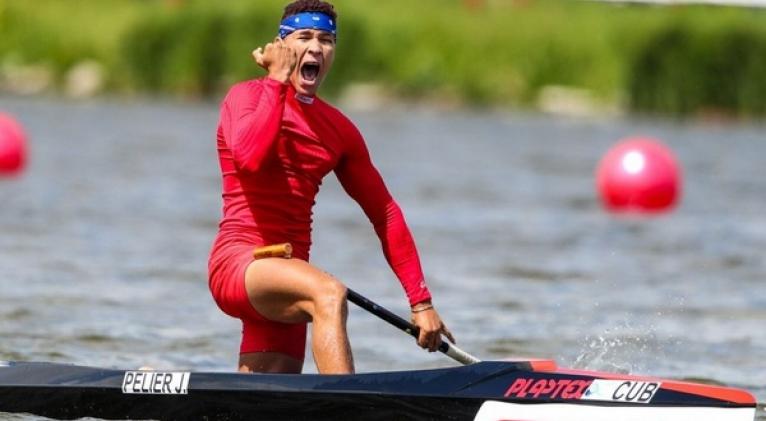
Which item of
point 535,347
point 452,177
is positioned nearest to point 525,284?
point 535,347

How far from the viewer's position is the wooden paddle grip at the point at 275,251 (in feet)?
23.7

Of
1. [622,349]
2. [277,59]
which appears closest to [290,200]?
[277,59]

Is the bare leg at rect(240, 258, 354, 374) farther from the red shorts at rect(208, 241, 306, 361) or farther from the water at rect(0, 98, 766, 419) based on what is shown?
the water at rect(0, 98, 766, 419)

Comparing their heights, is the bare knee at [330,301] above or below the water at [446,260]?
below

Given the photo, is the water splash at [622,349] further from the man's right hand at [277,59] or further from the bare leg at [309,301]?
the man's right hand at [277,59]

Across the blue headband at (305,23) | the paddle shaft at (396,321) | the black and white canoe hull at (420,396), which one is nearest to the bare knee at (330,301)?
the paddle shaft at (396,321)

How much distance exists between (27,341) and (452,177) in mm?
14846

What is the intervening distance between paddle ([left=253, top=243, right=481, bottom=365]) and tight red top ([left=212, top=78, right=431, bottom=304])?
0.13 meters

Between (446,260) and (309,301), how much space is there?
8.46 m

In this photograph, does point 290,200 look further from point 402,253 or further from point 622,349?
point 622,349

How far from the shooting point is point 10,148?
70.3ft

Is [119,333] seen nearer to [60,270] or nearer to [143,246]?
[60,270]

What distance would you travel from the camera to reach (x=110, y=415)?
7.38 meters

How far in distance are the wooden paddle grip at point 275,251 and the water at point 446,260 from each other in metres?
2.54
